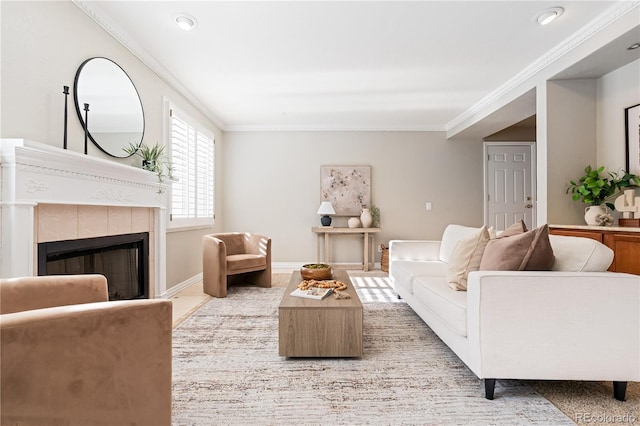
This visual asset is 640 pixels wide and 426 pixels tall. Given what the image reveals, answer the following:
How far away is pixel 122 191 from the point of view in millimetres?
2570

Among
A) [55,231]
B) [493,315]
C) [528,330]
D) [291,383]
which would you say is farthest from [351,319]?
[55,231]

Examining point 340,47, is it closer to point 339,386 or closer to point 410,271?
point 410,271

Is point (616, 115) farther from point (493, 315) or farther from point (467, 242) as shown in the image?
point (493, 315)

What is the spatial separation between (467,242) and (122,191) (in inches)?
104

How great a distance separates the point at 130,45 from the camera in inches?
113

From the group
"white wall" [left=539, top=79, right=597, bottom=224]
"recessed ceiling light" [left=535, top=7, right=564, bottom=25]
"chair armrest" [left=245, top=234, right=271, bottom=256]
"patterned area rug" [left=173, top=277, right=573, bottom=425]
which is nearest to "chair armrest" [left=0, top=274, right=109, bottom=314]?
"patterned area rug" [left=173, top=277, right=573, bottom=425]

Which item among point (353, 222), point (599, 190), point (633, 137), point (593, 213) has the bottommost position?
point (353, 222)

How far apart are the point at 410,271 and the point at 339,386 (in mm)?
1459

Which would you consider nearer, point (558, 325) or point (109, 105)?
point (558, 325)

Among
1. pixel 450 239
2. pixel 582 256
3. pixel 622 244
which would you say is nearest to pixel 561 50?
pixel 622 244

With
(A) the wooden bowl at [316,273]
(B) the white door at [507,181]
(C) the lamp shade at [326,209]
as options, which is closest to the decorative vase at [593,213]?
(A) the wooden bowl at [316,273]

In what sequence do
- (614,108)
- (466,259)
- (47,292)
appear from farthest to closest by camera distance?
(614,108) < (466,259) < (47,292)

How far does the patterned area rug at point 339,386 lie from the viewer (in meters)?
1.52

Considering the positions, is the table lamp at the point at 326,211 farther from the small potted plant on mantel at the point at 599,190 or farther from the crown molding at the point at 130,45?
the small potted plant on mantel at the point at 599,190
